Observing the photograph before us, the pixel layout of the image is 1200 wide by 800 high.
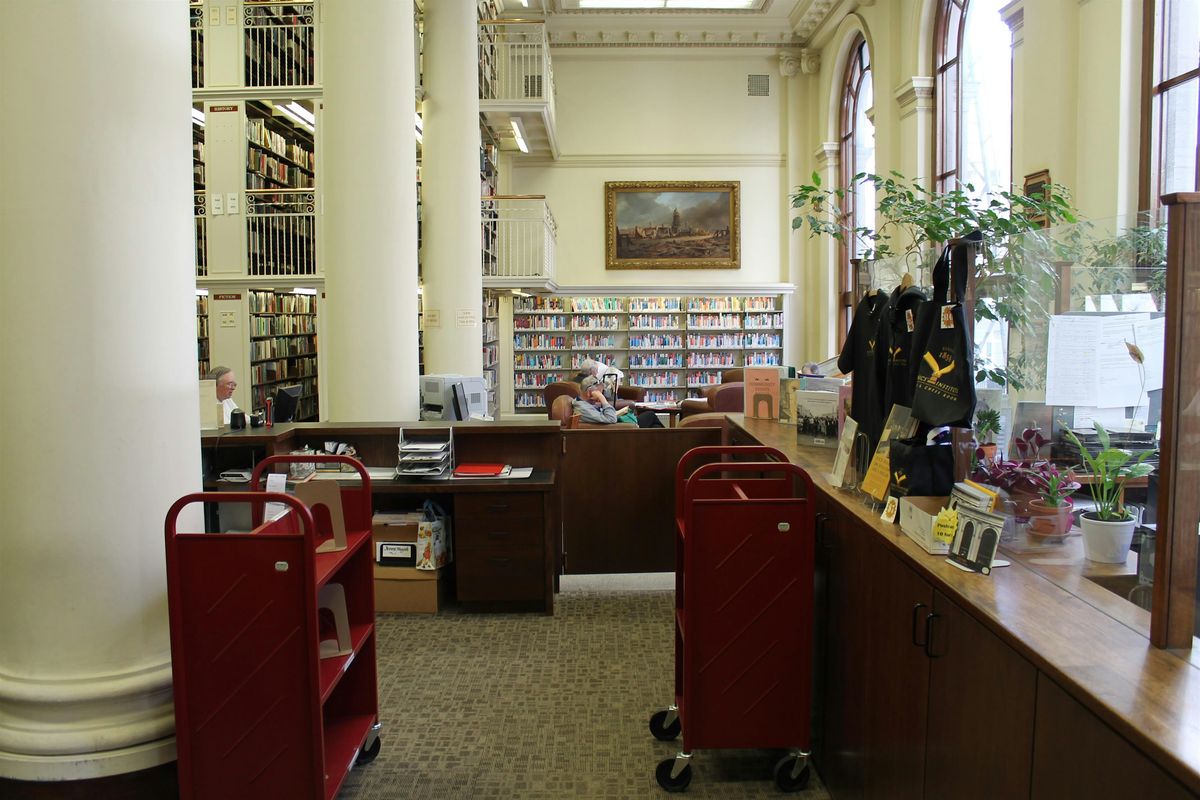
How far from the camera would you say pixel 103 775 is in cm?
218

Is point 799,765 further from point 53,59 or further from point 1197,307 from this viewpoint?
point 53,59

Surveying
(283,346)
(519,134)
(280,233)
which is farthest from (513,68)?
(283,346)

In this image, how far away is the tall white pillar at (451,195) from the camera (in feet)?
25.4

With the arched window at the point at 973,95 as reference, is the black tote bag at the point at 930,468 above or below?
below

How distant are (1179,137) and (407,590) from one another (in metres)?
6.03

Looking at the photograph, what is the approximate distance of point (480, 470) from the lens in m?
4.83

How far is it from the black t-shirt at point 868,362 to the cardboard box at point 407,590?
2755mm

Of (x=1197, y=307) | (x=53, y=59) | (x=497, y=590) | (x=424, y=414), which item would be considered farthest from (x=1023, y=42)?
(x=53, y=59)

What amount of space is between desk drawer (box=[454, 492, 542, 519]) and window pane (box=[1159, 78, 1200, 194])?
4.85 m

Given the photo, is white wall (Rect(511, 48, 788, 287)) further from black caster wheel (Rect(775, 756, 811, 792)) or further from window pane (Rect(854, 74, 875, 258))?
black caster wheel (Rect(775, 756, 811, 792))

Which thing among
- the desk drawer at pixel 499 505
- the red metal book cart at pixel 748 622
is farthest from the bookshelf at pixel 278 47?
the red metal book cart at pixel 748 622

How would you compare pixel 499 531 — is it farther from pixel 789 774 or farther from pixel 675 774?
pixel 789 774

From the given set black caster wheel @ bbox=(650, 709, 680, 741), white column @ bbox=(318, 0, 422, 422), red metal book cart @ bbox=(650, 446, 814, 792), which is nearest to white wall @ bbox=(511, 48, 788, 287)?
white column @ bbox=(318, 0, 422, 422)

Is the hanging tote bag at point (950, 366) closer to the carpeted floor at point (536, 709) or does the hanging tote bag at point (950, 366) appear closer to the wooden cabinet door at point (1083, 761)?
the wooden cabinet door at point (1083, 761)
